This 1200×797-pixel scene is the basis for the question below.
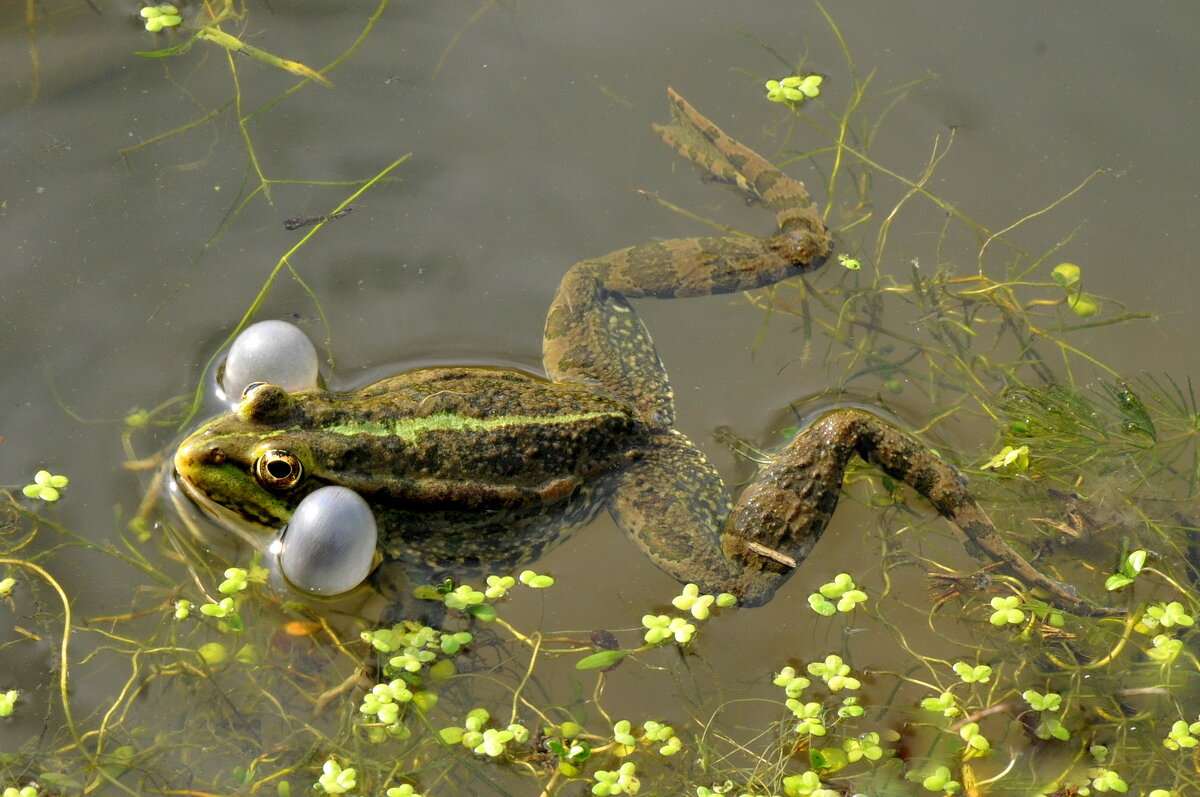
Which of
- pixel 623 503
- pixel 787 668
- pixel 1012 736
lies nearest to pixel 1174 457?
pixel 1012 736

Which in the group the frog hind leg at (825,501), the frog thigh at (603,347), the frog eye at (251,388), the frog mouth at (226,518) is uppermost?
the frog eye at (251,388)

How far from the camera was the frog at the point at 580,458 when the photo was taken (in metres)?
3.71

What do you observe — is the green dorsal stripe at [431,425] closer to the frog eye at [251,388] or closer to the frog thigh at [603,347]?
the frog eye at [251,388]

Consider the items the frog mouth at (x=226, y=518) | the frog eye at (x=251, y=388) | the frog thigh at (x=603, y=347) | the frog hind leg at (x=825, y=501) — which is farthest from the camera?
the frog thigh at (x=603, y=347)

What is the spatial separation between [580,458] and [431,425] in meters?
0.70

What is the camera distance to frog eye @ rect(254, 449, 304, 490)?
3529mm

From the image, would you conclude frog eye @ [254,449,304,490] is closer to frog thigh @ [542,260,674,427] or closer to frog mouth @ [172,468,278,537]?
frog mouth @ [172,468,278,537]

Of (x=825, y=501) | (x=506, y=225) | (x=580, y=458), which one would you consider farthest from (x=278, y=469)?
(x=825, y=501)

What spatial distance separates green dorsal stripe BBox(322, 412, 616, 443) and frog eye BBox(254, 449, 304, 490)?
22 centimetres

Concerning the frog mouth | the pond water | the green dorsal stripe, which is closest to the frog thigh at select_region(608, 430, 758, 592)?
the pond water

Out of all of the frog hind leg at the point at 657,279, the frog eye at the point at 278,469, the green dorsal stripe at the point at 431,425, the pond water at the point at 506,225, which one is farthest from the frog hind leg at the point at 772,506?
the frog eye at the point at 278,469

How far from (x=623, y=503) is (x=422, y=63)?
302cm

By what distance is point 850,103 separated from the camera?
5.50 metres

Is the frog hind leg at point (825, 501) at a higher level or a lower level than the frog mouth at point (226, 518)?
higher
